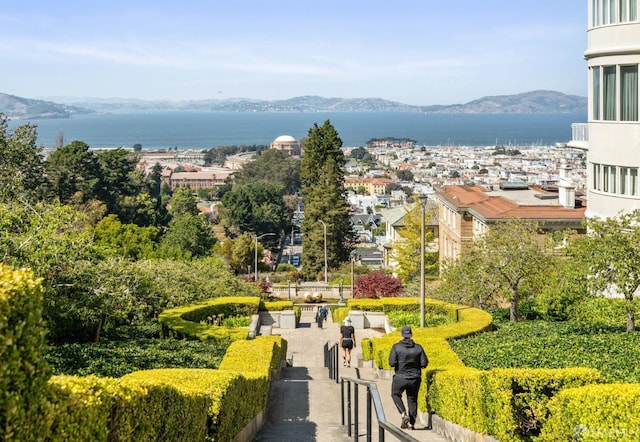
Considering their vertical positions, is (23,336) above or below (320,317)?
above

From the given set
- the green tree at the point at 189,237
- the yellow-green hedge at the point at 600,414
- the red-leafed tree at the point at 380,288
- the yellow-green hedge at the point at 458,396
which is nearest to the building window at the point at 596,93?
the red-leafed tree at the point at 380,288

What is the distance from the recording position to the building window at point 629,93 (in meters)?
22.6

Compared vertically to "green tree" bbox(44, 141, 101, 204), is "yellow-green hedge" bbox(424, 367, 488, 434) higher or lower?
lower

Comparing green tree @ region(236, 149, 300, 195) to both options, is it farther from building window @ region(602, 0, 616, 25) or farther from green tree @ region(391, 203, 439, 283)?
building window @ region(602, 0, 616, 25)

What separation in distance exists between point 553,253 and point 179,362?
501 inches

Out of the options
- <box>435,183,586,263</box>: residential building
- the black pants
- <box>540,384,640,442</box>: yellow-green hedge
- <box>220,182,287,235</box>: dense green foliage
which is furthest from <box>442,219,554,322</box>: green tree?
<box>220,182,287,235</box>: dense green foliage

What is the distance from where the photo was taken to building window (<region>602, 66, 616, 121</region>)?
2316 centimetres

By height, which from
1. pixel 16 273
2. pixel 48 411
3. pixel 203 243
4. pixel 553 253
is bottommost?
pixel 203 243

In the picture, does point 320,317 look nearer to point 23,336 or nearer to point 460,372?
point 460,372

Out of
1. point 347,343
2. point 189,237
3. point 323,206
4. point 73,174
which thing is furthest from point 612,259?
point 73,174

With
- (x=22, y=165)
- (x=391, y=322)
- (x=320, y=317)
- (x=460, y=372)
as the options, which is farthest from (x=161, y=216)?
(x=460, y=372)

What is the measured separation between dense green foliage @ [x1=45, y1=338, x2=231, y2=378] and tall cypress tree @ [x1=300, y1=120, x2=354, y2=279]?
45.2 meters

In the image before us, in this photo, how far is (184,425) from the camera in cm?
752

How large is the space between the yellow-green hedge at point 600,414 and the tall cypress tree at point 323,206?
5485 centimetres
